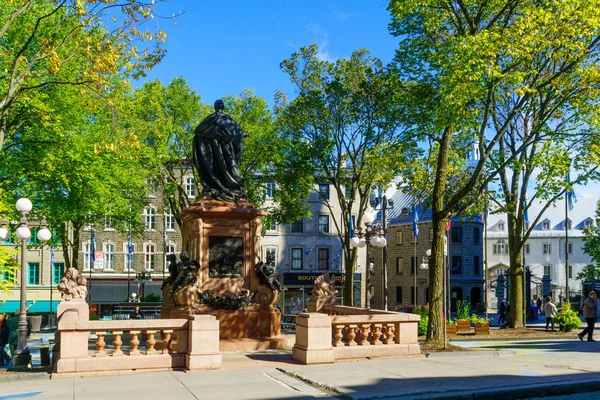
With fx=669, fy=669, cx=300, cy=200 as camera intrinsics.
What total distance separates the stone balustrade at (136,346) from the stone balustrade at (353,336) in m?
1.99

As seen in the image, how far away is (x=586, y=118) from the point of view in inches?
1024

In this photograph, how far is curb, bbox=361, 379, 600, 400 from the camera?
36.7 ft

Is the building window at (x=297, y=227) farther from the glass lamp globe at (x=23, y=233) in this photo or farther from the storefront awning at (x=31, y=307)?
the glass lamp globe at (x=23, y=233)

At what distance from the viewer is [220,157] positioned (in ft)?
61.4

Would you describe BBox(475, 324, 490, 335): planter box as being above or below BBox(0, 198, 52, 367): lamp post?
below

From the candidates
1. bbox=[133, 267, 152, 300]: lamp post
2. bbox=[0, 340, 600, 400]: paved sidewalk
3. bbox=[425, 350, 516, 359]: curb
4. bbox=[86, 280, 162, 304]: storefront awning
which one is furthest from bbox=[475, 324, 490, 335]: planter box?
bbox=[86, 280, 162, 304]: storefront awning

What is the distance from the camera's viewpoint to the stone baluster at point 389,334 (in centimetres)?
1617

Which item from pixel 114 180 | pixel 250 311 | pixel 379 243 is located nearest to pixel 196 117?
pixel 114 180

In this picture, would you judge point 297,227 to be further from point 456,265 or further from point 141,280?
point 141,280

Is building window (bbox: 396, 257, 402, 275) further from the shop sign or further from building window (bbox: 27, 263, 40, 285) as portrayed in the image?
building window (bbox: 27, 263, 40, 285)

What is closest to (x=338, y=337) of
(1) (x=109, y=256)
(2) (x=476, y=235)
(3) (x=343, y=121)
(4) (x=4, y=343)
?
(4) (x=4, y=343)

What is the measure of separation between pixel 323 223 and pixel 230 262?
4506cm

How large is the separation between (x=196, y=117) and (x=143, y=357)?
25917 mm

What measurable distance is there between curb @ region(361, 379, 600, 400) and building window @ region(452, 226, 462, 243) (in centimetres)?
5340
